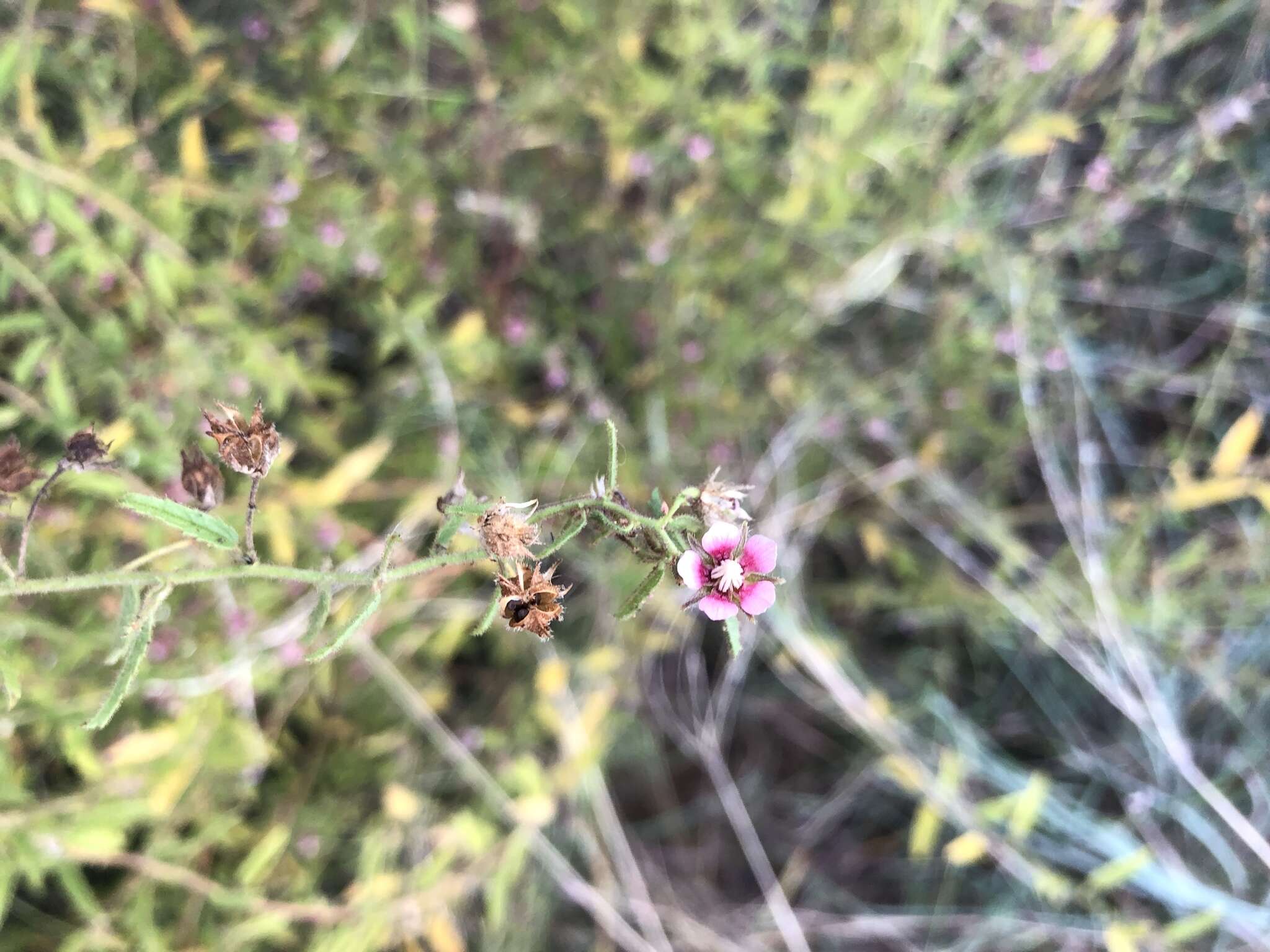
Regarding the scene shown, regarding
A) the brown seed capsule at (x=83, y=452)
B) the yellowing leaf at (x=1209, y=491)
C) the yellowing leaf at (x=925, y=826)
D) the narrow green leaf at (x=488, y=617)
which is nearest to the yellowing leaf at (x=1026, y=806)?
the yellowing leaf at (x=925, y=826)

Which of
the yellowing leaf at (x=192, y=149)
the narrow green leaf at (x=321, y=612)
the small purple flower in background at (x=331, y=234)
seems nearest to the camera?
the narrow green leaf at (x=321, y=612)

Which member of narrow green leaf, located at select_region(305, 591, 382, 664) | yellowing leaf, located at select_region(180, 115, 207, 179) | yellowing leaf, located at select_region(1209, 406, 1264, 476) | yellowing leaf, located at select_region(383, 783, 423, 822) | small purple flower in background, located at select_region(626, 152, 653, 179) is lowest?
narrow green leaf, located at select_region(305, 591, 382, 664)

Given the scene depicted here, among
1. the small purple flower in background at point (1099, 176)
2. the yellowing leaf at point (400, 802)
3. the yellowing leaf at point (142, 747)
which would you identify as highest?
the small purple flower in background at point (1099, 176)

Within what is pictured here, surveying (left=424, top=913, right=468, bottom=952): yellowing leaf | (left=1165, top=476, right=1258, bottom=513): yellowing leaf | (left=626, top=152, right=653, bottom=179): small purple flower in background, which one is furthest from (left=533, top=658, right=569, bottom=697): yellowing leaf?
(left=1165, top=476, right=1258, bottom=513): yellowing leaf

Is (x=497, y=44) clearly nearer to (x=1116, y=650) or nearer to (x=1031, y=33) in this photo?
(x=1031, y=33)

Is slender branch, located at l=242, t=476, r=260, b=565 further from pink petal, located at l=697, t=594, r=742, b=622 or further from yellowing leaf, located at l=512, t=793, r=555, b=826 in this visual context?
yellowing leaf, located at l=512, t=793, r=555, b=826

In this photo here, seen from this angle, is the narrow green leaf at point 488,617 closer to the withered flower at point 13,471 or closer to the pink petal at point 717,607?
the pink petal at point 717,607
